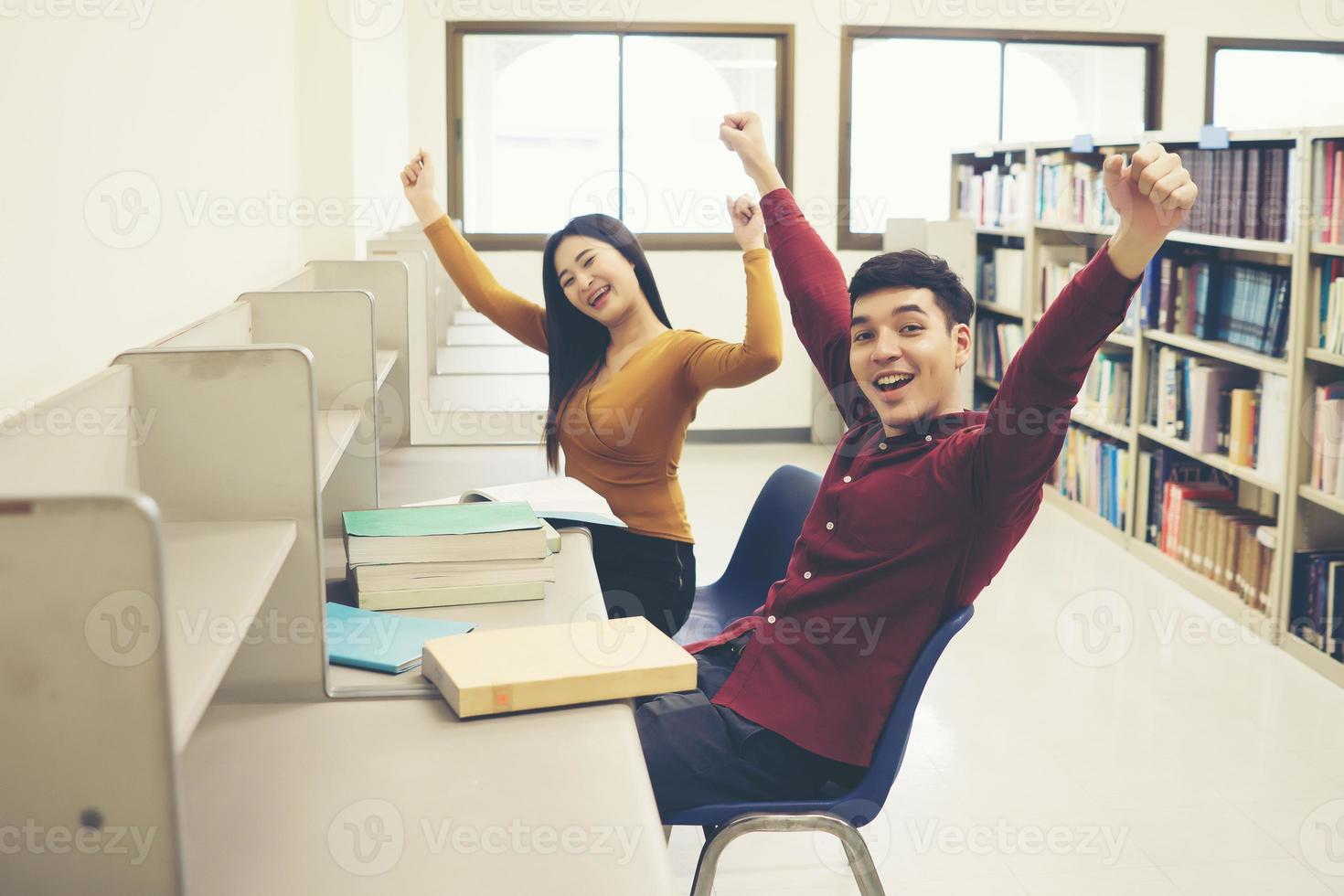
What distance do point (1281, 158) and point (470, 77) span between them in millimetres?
3791

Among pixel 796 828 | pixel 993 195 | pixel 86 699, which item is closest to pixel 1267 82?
pixel 993 195

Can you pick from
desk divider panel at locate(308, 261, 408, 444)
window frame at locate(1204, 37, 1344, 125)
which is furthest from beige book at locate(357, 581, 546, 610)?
window frame at locate(1204, 37, 1344, 125)

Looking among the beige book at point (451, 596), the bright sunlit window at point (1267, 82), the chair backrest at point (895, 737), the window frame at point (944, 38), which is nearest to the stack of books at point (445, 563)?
the beige book at point (451, 596)

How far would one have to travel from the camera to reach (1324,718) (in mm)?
2949

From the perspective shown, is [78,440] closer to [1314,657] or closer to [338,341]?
[338,341]

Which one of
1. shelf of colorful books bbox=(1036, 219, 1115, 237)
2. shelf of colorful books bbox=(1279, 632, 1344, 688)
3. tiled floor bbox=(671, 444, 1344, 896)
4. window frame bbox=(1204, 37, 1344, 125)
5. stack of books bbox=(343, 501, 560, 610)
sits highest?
window frame bbox=(1204, 37, 1344, 125)

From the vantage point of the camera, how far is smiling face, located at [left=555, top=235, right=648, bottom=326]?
7.64 feet

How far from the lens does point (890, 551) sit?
160cm

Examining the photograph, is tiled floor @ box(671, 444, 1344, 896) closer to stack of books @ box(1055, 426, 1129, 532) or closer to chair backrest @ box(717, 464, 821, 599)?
chair backrest @ box(717, 464, 821, 599)

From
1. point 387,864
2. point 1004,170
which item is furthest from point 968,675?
point 1004,170

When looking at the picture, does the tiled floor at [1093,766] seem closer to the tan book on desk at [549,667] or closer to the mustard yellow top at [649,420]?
the mustard yellow top at [649,420]

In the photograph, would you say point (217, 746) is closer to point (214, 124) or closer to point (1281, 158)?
point (214, 124)

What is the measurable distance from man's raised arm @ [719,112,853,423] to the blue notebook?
0.71m

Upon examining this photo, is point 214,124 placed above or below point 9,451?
above
